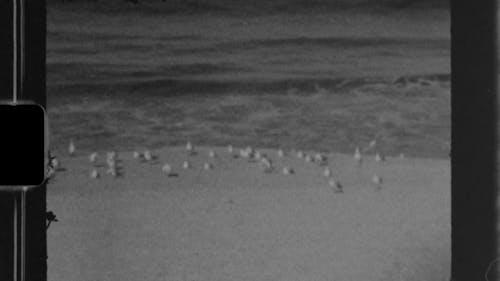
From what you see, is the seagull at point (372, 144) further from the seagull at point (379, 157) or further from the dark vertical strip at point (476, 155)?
the dark vertical strip at point (476, 155)

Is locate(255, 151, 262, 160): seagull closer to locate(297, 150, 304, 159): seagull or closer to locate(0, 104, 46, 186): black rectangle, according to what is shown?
locate(297, 150, 304, 159): seagull

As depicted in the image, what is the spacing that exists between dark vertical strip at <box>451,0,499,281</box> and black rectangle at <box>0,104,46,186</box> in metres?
0.75

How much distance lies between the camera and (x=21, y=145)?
0.65 meters

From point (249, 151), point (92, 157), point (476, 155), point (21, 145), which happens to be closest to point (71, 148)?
point (92, 157)

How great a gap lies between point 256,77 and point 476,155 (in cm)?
38

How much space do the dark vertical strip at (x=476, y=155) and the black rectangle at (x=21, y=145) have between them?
2.47 feet

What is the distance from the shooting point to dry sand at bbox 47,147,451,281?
1171mm

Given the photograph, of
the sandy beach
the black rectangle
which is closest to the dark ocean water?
the sandy beach

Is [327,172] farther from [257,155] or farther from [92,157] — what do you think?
[92,157]

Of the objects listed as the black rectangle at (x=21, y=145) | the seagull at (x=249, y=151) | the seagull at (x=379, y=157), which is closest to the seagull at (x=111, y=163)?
the seagull at (x=249, y=151)

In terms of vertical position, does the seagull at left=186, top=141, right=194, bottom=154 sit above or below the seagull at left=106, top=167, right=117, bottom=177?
above

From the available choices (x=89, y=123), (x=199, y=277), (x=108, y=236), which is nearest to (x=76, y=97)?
(x=89, y=123)

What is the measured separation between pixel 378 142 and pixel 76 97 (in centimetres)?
51

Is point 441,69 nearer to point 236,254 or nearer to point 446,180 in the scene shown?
point 446,180
